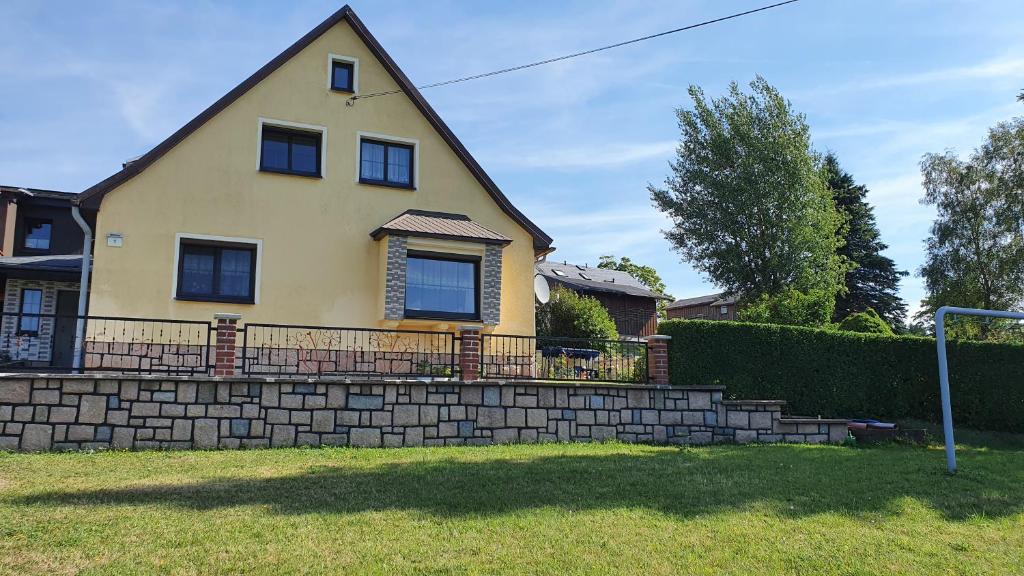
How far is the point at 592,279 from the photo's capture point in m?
38.0

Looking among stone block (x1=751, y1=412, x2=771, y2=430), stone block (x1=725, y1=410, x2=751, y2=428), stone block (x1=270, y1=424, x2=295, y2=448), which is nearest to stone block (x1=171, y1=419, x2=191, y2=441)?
stone block (x1=270, y1=424, x2=295, y2=448)

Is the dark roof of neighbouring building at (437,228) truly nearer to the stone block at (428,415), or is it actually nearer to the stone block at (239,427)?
the stone block at (428,415)

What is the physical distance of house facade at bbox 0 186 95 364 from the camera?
51.4 ft

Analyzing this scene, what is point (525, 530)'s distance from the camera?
537cm

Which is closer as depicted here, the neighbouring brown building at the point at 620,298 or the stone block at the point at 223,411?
the stone block at the point at 223,411

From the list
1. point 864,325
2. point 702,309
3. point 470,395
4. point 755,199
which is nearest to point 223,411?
point 470,395

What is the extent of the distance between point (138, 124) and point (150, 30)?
78.3 inches

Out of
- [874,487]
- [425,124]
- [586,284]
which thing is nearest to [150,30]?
[425,124]

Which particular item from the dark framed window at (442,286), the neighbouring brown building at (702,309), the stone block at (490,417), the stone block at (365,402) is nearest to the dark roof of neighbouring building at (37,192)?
the dark framed window at (442,286)

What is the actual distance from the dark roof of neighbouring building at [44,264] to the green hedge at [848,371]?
44.2 feet

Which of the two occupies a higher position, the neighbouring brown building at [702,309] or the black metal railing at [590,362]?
the neighbouring brown building at [702,309]

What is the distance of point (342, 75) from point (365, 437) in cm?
821

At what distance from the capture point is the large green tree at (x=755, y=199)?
26.6 meters

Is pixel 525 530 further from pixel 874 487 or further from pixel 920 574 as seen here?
pixel 874 487
